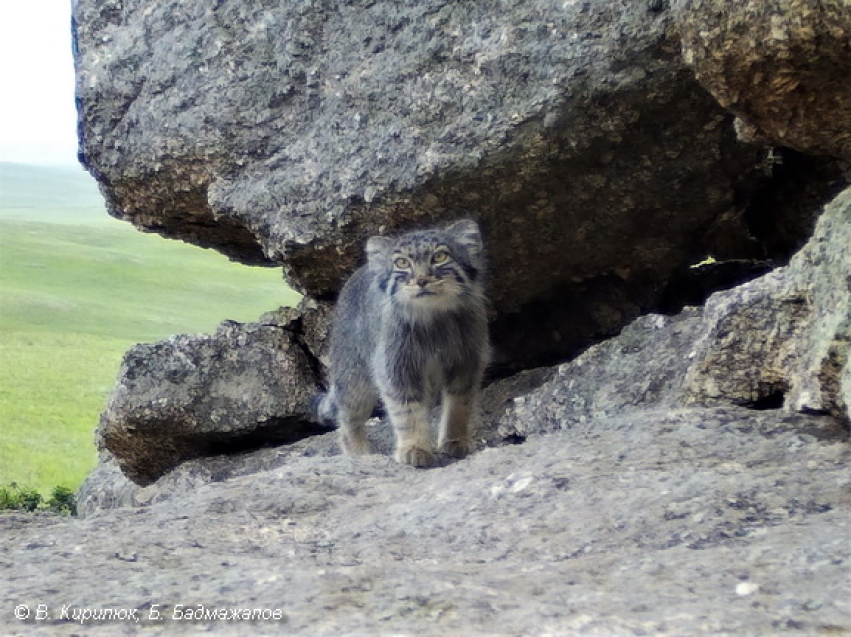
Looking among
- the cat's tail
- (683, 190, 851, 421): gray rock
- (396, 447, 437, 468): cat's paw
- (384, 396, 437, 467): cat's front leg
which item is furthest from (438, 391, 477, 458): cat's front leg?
(683, 190, 851, 421): gray rock

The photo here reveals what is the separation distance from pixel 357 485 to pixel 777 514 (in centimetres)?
242

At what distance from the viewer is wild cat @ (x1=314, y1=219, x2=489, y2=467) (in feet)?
22.1

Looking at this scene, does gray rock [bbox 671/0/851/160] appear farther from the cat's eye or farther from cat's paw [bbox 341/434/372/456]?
cat's paw [bbox 341/434/372/456]

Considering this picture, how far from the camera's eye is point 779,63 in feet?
16.1

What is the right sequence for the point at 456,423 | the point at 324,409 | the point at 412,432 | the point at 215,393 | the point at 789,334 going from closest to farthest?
1. the point at 789,334
2. the point at 412,432
3. the point at 456,423
4. the point at 324,409
5. the point at 215,393

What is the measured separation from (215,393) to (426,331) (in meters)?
2.81

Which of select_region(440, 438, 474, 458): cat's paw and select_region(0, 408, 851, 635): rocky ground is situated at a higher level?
select_region(0, 408, 851, 635): rocky ground

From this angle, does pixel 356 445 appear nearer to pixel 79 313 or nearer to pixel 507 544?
pixel 507 544

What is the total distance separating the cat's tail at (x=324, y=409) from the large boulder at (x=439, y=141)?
940mm

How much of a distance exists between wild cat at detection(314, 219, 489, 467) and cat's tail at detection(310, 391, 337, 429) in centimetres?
98

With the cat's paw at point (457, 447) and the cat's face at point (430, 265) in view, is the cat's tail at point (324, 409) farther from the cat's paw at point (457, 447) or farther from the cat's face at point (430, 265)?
the cat's face at point (430, 265)

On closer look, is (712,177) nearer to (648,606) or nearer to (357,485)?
(357,485)

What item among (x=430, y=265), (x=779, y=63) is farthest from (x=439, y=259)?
(x=779, y=63)

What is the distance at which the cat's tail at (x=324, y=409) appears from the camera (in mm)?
8492
